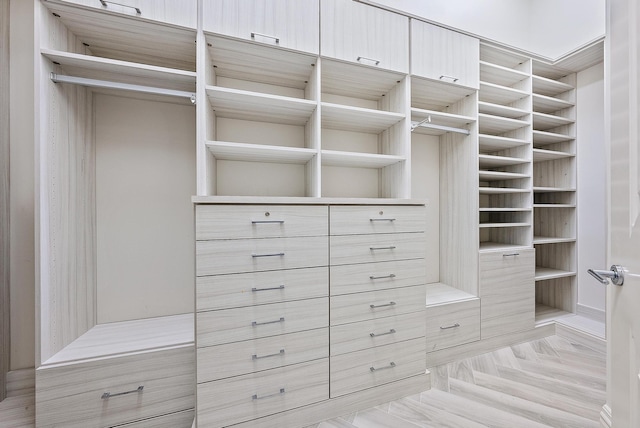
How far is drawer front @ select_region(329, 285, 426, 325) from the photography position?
144 centimetres

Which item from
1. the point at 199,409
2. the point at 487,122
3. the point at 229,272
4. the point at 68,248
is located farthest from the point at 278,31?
the point at 199,409

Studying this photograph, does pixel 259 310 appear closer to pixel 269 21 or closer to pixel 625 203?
pixel 625 203

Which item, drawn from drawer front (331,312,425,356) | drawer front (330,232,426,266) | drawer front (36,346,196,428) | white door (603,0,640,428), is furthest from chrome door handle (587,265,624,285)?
drawer front (36,346,196,428)

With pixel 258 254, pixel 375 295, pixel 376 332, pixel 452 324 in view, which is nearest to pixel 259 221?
pixel 258 254

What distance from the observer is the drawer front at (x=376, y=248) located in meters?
1.45

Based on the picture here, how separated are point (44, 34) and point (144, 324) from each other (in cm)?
159

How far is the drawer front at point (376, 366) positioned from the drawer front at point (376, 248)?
0.54 meters

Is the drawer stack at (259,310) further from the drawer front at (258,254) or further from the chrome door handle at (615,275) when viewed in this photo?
the chrome door handle at (615,275)

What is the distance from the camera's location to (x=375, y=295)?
5.00ft

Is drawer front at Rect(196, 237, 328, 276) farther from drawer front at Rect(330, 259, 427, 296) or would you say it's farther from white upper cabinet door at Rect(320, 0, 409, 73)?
white upper cabinet door at Rect(320, 0, 409, 73)

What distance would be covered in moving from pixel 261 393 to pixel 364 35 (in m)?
2.18

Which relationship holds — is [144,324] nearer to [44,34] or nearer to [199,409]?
[199,409]

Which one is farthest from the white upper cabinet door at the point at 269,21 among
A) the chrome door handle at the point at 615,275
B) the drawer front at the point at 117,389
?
the drawer front at the point at 117,389

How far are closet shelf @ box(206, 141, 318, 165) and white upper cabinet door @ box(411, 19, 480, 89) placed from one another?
3.31 feet
